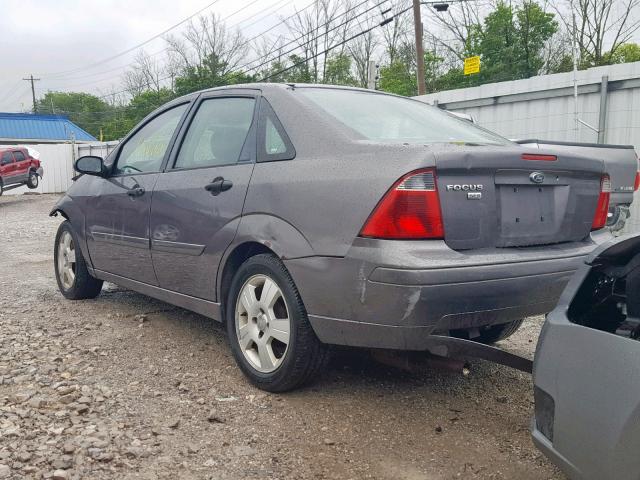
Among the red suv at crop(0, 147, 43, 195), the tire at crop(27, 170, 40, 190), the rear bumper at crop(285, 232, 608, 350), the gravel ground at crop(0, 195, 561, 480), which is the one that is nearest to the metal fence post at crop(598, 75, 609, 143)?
Result: the gravel ground at crop(0, 195, 561, 480)

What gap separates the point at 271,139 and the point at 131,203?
144 cm

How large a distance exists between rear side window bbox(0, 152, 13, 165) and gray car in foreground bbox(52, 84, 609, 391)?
20.6 m

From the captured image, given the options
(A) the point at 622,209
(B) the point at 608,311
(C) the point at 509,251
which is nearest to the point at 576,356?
(B) the point at 608,311

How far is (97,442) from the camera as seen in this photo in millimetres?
2762

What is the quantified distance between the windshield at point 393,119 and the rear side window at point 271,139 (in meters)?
0.22

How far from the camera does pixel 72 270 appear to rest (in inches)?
215

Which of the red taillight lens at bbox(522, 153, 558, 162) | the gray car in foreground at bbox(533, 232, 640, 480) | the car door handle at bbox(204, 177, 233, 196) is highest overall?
the red taillight lens at bbox(522, 153, 558, 162)

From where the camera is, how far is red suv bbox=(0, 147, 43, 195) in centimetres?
2212

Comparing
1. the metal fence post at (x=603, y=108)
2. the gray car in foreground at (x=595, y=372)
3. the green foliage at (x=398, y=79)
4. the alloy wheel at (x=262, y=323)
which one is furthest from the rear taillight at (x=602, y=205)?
the green foliage at (x=398, y=79)

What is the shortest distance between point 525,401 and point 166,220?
2369 mm

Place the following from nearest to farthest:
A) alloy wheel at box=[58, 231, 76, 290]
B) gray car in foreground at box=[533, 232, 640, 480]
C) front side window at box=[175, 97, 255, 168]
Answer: gray car in foreground at box=[533, 232, 640, 480] < front side window at box=[175, 97, 255, 168] < alloy wheel at box=[58, 231, 76, 290]

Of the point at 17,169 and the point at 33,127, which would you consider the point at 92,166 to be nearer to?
the point at 17,169

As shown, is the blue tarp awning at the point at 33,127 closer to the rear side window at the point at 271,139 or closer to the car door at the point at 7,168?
the car door at the point at 7,168

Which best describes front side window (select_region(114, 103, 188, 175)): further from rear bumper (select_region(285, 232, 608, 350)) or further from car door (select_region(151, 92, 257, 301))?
rear bumper (select_region(285, 232, 608, 350))
